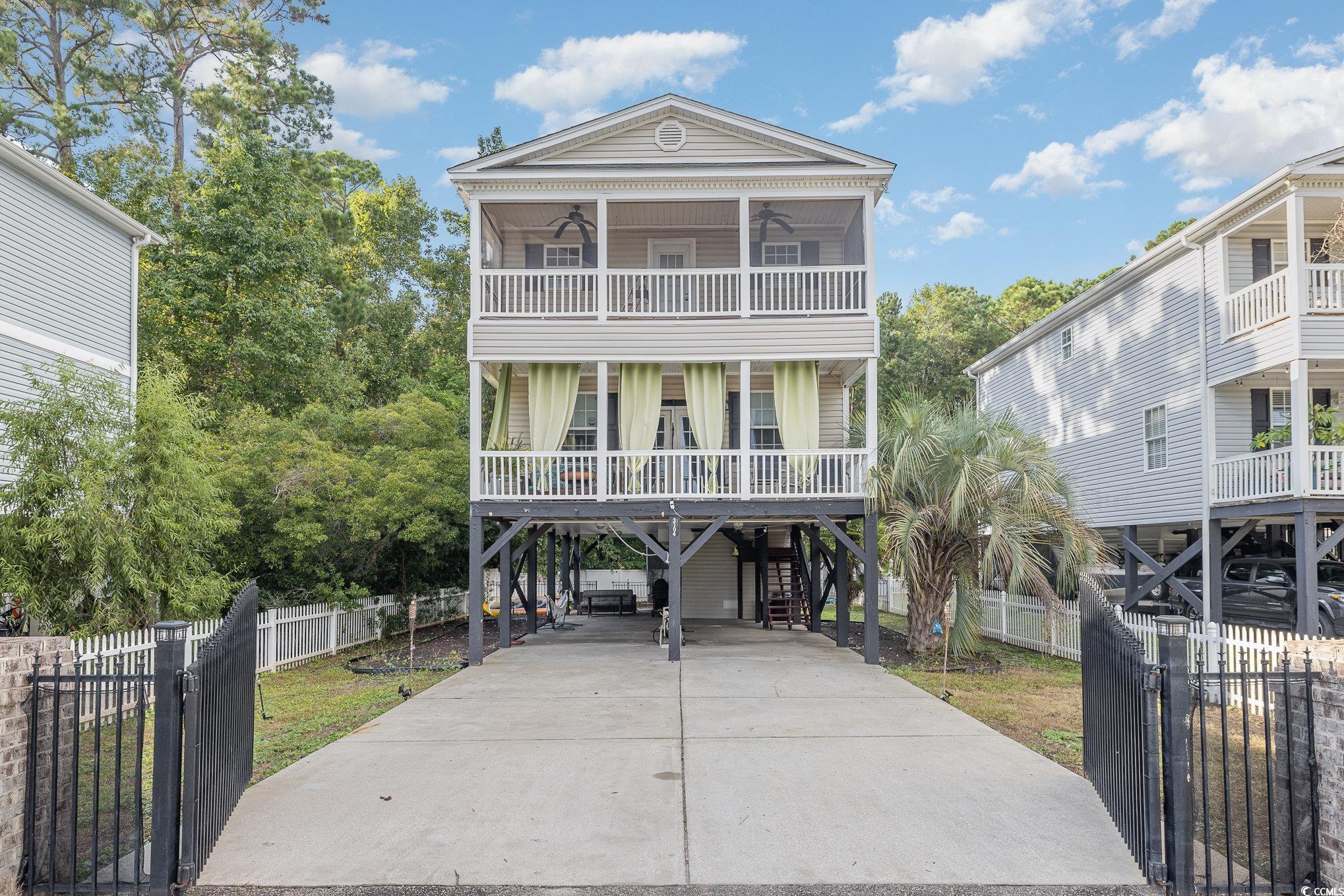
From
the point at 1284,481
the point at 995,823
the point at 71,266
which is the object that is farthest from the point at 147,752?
the point at 1284,481

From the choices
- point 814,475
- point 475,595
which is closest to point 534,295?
point 475,595

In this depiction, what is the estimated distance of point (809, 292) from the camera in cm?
1529

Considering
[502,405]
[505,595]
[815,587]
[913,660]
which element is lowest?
[913,660]

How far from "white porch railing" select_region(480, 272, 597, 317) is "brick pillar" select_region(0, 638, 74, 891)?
35.0 ft

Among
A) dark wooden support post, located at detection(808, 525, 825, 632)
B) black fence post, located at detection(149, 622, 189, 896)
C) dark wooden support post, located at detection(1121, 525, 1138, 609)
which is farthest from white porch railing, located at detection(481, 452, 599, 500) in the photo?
dark wooden support post, located at detection(1121, 525, 1138, 609)

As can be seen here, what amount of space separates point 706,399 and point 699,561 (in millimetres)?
7919

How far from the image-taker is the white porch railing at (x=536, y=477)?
48.3 ft

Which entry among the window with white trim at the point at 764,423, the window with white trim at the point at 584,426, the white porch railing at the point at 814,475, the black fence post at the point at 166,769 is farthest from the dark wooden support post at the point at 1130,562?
the black fence post at the point at 166,769

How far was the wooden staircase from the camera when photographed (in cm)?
1956

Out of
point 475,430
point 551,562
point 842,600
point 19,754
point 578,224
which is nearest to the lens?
point 19,754

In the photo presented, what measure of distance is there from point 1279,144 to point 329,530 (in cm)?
4897

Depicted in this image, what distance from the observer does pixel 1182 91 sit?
3591 cm

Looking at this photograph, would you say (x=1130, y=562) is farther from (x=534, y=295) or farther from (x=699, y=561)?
(x=534, y=295)

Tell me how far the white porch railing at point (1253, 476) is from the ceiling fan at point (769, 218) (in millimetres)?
8593
